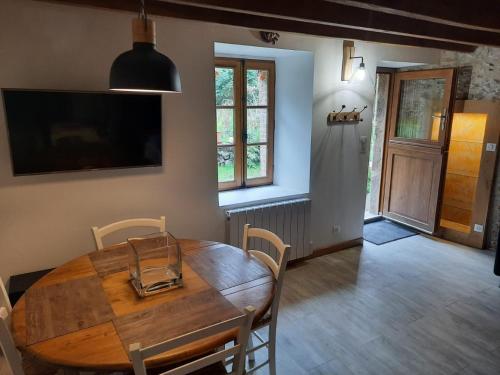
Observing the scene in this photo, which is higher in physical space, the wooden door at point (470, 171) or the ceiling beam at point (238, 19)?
Answer: the ceiling beam at point (238, 19)

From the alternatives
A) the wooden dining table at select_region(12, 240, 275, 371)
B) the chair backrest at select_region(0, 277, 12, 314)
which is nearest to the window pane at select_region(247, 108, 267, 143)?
the wooden dining table at select_region(12, 240, 275, 371)

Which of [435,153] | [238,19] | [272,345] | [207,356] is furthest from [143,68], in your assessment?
[435,153]

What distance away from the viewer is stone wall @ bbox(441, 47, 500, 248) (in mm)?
3951

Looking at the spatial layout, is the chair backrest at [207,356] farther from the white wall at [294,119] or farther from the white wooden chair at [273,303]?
the white wall at [294,119]

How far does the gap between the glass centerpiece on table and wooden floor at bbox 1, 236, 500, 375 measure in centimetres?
101

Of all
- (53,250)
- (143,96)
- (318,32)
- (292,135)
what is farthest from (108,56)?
(292,135)

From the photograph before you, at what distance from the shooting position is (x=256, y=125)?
3867 mm

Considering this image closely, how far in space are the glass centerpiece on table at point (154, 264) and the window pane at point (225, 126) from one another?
71.7 inches

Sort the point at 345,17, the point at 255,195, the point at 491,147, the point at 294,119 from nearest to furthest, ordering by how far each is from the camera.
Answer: the point at 345,17
the point at 255,195
the point at 294,119
the point at 491,147

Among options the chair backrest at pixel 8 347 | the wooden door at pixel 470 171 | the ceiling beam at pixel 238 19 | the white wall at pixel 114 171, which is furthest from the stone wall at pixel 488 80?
the chair backrest at pixel 8 347

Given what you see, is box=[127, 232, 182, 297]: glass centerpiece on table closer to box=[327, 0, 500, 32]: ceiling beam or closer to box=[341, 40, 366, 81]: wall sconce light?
box=[327, 0, 500, 32]: ceiling beam

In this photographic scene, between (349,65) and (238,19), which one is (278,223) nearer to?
(349,65)

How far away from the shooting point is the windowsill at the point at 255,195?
11.1ft

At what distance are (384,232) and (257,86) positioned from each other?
2588mm
